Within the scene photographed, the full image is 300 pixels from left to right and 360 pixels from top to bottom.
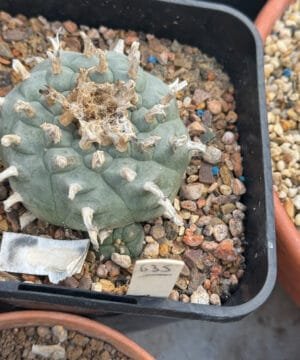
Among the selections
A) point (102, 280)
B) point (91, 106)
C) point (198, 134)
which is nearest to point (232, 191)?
point (198, 134)

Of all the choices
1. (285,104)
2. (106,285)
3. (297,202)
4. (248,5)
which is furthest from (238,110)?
(106,285)

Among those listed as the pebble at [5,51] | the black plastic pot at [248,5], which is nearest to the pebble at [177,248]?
the pebble at [5,51]

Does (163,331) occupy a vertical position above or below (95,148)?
below

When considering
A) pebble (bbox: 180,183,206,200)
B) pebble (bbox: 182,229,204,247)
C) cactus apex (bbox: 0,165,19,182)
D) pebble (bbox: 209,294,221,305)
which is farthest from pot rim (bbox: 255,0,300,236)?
cactus apex (bbox: 0,165,19,182)

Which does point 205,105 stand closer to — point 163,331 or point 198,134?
point 198,134

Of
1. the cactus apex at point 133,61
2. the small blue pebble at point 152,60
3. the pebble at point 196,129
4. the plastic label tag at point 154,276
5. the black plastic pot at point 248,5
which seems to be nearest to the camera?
the plastic label tag at point 154,276

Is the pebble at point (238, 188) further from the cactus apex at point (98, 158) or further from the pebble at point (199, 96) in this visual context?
the cactus apex at point (98, 158)

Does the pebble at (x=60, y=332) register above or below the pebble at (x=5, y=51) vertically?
below
